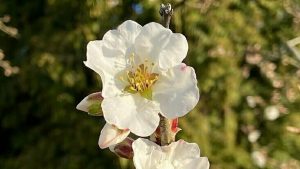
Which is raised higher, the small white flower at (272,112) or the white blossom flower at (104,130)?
the white blossom flower at (104,130)

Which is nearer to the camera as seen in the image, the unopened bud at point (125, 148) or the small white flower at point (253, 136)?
the unopened bud at point (125, 148)

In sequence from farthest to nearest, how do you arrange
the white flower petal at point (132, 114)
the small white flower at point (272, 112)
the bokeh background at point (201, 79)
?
the small white flower at point (272, 112) < the bokeh background at point (201, 79) < the white flower petal at point (132, 114)

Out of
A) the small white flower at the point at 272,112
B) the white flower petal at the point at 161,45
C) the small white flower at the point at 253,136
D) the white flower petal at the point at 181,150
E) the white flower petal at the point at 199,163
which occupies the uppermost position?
the white flower petal at the point at 161,45

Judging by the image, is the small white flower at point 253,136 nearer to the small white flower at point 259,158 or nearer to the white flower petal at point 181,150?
the small white flower at point 259,158

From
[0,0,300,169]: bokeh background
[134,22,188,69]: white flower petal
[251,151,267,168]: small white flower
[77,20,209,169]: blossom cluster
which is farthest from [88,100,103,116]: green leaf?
[251,151,267,168]: small white flower


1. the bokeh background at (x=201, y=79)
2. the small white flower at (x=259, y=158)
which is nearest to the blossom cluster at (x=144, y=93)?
the bokeh background at (x=201, y=79)

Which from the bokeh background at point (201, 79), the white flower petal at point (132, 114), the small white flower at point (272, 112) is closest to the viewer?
the white flower petal at point (132, 114)

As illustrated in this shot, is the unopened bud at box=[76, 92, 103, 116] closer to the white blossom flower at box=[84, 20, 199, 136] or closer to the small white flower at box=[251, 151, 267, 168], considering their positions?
the white blossom flower at box=[84, 20, 199, 136]

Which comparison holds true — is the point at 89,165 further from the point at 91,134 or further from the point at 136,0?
the point at 136,0

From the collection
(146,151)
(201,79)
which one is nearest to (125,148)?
(146,151)

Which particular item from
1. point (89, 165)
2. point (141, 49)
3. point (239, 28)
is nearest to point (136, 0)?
point (239, 28)
